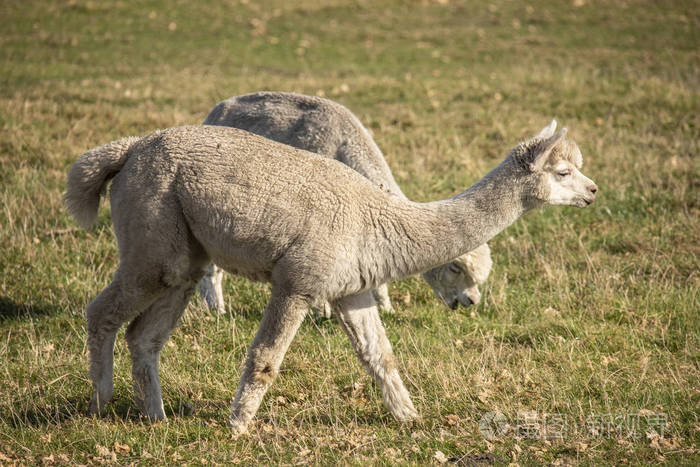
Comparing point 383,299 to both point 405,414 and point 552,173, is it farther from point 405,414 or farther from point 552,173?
point 552,173

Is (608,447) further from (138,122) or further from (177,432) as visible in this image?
(138,122)

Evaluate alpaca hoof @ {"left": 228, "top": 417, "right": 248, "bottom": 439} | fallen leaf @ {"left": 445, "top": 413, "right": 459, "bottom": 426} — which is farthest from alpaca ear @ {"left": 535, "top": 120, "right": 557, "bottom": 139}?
alpaca hoof @ {"left": 228, "top": 417, "right": 248, "bottom": 439}

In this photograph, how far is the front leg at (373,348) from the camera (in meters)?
4.73

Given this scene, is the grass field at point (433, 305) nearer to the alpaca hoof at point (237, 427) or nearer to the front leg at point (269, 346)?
the alpaca hoof at point (237, 427)

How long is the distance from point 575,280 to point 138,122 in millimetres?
7819

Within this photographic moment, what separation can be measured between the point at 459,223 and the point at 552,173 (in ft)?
2.10

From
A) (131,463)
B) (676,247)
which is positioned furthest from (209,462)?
(676,247)

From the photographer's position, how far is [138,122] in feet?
39.0

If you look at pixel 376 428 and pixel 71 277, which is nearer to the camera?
pixel 376 428

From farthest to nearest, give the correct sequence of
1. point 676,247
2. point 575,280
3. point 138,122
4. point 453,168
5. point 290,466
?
point 138,122
point 453,168
point 676,247
point 575,280
point 290,466

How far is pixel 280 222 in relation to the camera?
4.38 metres

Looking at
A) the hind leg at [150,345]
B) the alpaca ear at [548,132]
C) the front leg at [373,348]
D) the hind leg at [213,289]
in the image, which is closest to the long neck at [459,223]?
the alpaca ear at [548,132]

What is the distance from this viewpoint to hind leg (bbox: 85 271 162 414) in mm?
4656
